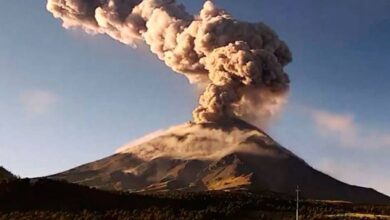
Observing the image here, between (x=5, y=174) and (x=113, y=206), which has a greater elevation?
(x=5, y=174)

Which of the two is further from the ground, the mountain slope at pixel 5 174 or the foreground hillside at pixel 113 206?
the mountain slope at pixel 5 174

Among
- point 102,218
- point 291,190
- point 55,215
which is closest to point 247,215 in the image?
point 102,218

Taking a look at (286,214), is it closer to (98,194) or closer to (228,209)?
(228,209)

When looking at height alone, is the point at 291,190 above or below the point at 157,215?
above

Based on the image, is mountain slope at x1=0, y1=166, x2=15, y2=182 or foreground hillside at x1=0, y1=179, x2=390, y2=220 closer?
foreground hillside at x1=0, y1=179, x2=390, y2=220

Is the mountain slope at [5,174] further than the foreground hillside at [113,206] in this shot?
Yes

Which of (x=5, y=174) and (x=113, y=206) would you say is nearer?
(x=113, y=206)

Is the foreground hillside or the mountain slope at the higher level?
the mountain slope

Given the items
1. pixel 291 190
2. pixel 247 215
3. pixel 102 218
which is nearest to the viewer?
pixel 102 218
